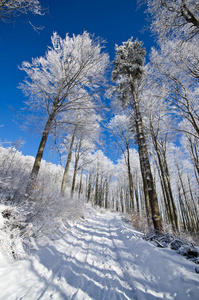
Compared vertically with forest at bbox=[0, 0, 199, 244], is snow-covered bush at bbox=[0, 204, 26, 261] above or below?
below

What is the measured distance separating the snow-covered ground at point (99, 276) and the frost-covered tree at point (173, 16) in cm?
658

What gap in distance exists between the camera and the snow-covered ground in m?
1.71

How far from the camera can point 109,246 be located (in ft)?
11.9

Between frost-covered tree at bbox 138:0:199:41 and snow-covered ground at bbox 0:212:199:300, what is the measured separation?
21.6 feet

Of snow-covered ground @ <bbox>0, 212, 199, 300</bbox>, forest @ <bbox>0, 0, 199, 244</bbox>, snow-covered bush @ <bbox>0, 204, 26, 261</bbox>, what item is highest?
forest @ <bbox>0, 0, 199, 244</bbox>

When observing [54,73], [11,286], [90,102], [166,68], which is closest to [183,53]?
[166,68]

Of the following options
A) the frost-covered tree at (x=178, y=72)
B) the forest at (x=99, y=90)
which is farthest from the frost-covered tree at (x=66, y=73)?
the frost-covered tree at (x=178, y=72)

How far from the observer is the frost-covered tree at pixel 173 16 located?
403cm

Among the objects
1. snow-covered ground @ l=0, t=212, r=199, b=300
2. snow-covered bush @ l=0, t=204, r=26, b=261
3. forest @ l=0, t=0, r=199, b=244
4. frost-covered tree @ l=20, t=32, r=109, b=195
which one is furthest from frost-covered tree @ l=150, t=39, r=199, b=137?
snow-covered bush @ l=0, t=204, r=26, b=261

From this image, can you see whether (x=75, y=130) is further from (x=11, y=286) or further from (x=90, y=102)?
(x=11, y=286)

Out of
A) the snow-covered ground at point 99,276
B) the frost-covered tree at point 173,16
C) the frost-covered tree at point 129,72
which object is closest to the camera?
the snow-covered ground at point 99,276

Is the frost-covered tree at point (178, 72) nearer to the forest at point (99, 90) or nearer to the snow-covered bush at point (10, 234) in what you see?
the forest at point (99, 90)

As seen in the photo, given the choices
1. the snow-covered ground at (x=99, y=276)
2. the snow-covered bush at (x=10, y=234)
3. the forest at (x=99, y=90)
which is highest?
the forest at (x=99, y=90)

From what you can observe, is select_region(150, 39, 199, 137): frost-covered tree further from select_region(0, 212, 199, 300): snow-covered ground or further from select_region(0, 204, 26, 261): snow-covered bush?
select_region(0, 204, 26, 261): snow-covered bush
